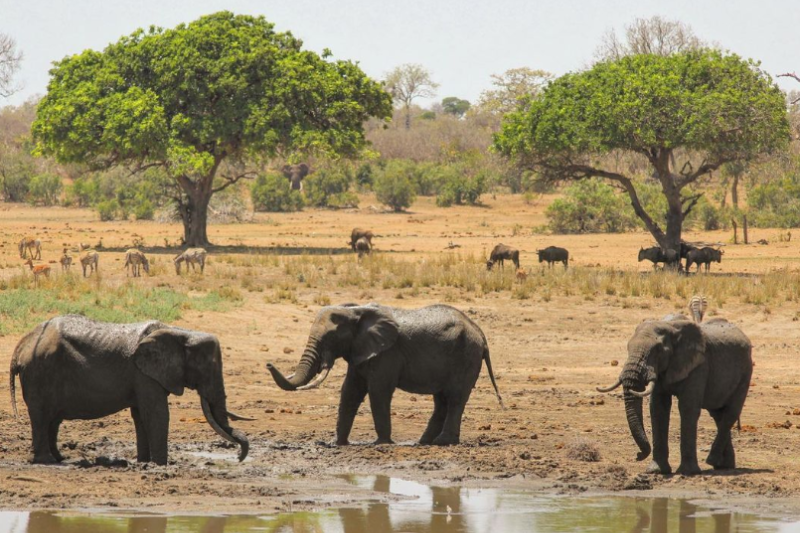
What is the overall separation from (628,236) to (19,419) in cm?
3506

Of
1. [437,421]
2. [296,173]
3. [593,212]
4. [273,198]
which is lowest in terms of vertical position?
[437,421]

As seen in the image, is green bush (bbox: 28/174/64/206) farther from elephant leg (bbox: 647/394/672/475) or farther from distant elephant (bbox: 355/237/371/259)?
elephant leg (bbox: 647/394/672/475)

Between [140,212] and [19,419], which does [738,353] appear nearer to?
[19,419]

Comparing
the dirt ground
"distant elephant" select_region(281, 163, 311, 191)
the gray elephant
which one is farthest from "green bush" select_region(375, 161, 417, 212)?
the gray elephant

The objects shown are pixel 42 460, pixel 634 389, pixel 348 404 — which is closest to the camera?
pixel 634 389

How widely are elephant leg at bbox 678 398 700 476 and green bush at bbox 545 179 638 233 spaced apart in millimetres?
38534

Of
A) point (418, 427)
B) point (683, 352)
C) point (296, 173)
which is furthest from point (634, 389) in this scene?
point (296, 173)

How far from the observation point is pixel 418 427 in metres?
15.4

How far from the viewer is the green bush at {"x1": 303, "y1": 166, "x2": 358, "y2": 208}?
64188mm

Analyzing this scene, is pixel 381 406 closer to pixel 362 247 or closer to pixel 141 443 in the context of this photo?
pixel 141 443

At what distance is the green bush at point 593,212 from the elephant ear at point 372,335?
123 feet

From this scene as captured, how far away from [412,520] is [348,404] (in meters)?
3.18

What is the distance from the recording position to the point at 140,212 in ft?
183

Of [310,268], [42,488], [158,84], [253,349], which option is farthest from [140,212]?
[42,488]
